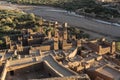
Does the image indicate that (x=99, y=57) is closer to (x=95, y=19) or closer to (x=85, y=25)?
(x=85, y=25)

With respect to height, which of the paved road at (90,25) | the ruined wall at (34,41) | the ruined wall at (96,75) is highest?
the ruined wall at (96,75)

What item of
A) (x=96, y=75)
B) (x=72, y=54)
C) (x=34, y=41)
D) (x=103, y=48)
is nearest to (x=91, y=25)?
(x=34, y=41)

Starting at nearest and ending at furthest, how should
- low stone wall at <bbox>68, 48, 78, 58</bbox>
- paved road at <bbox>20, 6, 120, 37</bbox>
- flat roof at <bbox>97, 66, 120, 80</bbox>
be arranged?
1. flat roof at <bbox>97, 66, 120, 80</bbox>
2. low stone wall at <bbox>68, 48, 78, 58</bbox>
3. paved road at <bbox>20, 6, 120, 37</bbox>

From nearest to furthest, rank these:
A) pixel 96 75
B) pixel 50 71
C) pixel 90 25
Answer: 1. pixel 50 71
2. pixel 96 75
3. pixel 90 25

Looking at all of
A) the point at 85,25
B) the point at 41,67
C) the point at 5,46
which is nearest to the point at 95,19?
the point at 85,25

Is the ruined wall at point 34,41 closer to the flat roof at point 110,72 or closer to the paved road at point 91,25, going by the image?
the flat roof at point 110,72

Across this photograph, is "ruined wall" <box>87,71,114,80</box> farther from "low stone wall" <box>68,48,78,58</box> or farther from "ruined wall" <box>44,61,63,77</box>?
"low stone wall" <box>68,48,78,58</box>

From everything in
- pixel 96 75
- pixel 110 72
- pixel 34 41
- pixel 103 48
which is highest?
pixel 110 72

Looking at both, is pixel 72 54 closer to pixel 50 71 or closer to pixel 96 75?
pixel 96 75

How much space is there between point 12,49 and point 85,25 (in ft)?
82.2

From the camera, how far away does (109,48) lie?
21766mm

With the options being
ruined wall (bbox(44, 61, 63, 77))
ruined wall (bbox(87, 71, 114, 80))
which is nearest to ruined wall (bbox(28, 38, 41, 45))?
ruined wall (bbox(87, 71, 114, 80))

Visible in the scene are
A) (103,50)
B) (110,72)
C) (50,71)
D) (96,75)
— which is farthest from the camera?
(103,50)

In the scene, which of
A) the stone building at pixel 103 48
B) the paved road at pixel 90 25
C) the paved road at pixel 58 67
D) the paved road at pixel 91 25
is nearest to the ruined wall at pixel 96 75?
the paved road at pixel 58 67
